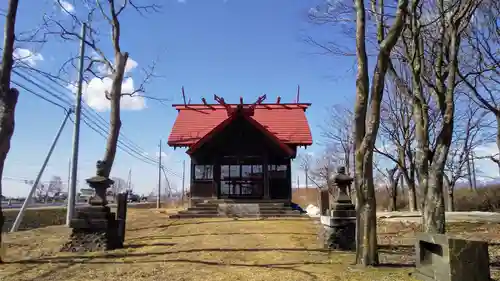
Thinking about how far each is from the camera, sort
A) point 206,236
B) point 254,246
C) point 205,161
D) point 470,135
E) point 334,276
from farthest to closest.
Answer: point 470,135 < point 205,161 < point 206,236 < point 254,246 < point 334,276

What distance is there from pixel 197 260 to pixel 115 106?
805cm

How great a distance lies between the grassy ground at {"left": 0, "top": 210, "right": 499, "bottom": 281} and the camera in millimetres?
7066

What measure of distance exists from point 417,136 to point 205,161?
13.6 metres

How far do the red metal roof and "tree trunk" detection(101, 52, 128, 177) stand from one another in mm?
6771

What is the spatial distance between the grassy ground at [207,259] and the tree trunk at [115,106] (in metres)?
3.02

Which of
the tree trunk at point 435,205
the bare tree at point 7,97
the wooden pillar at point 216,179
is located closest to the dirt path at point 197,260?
the bare tree at point 7,97

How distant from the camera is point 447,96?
892 centimetres

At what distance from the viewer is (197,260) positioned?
844cm

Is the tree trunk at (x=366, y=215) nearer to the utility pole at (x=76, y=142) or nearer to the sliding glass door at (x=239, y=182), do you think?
the utility pole at (x=76, y=142)

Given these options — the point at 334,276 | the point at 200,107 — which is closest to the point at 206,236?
the point at 334,276

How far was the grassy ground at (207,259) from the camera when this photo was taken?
7066 mm

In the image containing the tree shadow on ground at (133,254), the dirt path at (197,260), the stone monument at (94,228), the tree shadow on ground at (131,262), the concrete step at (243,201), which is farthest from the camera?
the concrete step at (243,201)

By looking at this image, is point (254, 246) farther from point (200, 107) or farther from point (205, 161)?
→ point (200, 107)

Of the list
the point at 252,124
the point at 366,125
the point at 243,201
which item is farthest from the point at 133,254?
the point at 252,124
